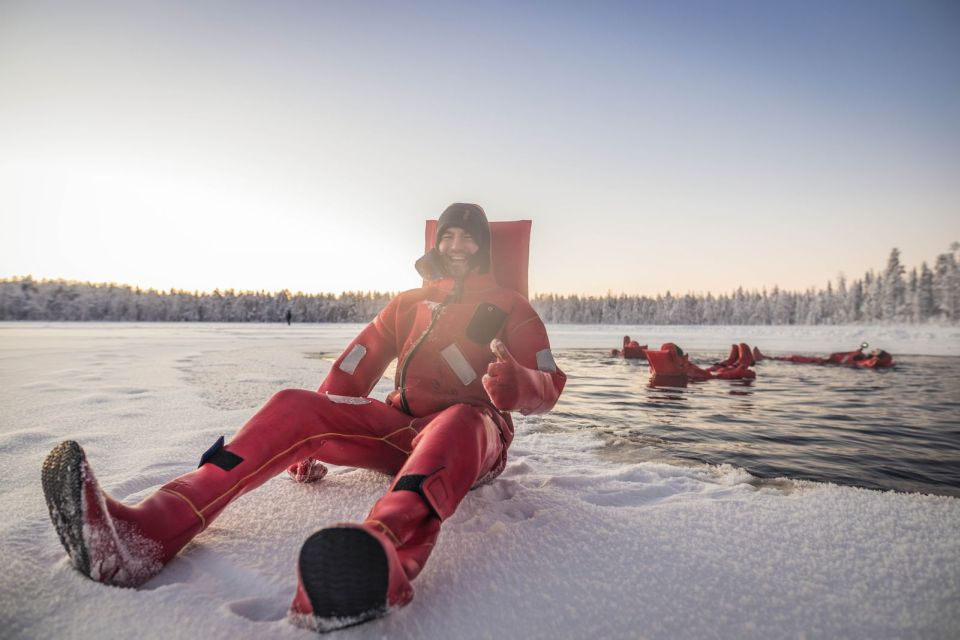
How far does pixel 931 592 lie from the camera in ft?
4.29

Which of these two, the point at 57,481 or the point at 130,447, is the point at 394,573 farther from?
the point at 130,447

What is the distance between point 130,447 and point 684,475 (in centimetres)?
339

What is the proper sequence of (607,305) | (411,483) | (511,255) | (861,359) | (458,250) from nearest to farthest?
(411,483) < (458,250) < (511,255) < (861,359) < (607,305)

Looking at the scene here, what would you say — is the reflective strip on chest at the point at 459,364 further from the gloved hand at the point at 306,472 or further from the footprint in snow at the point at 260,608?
the footprint in snow at the point at 260,608

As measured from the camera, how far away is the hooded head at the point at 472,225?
2700mm

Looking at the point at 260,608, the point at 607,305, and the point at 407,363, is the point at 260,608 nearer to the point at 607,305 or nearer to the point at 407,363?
the point at 407,363

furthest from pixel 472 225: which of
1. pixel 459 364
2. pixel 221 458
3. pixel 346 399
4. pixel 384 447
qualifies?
pixel 221 458

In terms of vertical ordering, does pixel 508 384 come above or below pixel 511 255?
below

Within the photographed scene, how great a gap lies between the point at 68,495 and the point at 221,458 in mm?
450

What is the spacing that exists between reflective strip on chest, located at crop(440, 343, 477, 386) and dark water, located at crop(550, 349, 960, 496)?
154 cm

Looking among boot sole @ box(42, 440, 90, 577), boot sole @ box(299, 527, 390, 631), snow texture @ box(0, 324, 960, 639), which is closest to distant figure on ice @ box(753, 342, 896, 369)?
snow texture @ box(0, 324, 960, 639)

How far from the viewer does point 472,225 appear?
2709 millimetres

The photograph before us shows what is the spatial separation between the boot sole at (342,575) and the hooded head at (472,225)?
186cm

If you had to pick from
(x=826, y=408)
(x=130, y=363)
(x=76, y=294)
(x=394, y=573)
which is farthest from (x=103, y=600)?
(x=76, y=294)
